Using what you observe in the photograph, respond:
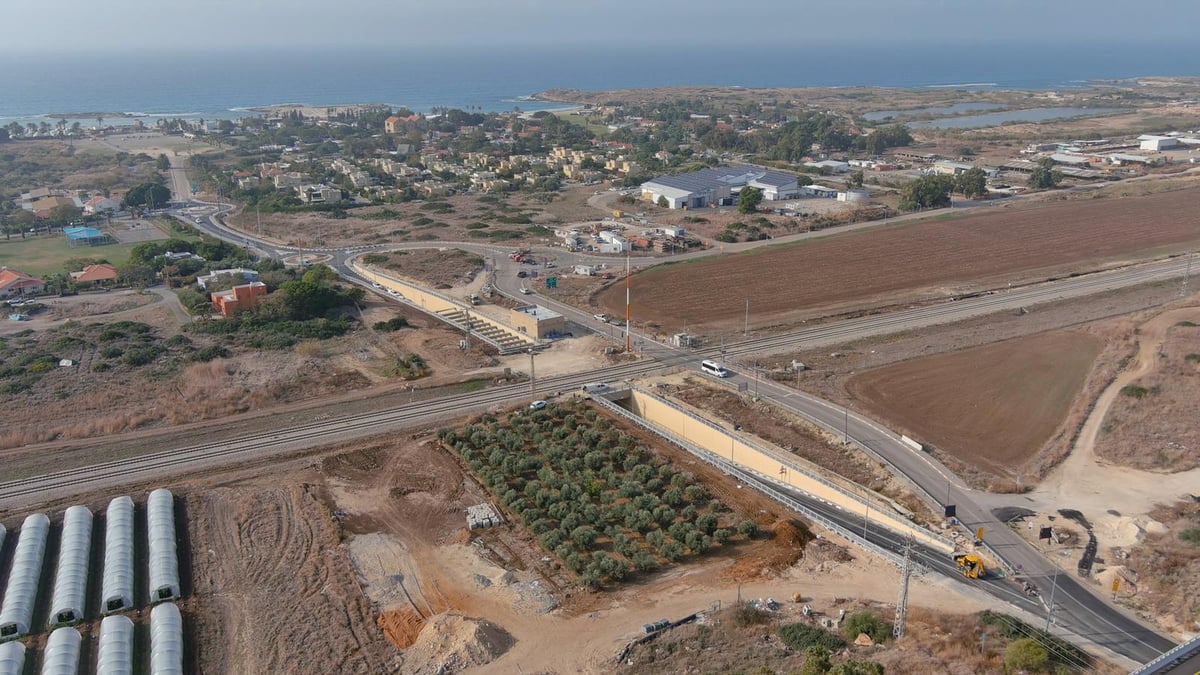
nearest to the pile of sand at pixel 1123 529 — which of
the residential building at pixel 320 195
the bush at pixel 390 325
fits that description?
the bush at pixel 390 325

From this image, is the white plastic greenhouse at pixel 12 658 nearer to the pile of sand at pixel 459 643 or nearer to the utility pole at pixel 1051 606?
the pile of sand at pixel 459 643

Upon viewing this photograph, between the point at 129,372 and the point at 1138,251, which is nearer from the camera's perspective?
the point at 129,372

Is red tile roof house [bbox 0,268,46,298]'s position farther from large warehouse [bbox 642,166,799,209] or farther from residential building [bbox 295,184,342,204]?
large warehouse [bbox 642,166,799,209]

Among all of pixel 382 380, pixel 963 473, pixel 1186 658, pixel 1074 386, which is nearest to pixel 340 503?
pixel 382 380

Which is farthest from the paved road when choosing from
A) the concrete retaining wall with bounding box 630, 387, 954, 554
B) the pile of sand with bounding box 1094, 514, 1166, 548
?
the pile of sand with bounding box 1094, 514, 1166, 548

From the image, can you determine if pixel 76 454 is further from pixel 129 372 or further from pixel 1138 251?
pixel 1138 251

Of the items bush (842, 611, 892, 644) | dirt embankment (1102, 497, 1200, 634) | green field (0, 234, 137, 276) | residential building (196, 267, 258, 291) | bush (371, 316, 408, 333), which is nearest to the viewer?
bush (842, 611, 892, 644)

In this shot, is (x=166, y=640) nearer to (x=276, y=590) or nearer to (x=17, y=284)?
(x=276, y=590)
